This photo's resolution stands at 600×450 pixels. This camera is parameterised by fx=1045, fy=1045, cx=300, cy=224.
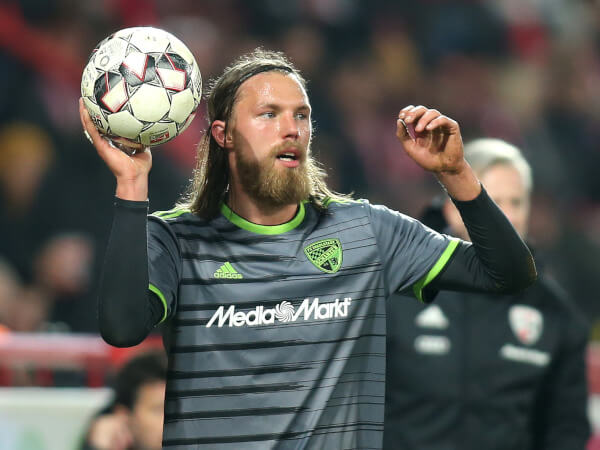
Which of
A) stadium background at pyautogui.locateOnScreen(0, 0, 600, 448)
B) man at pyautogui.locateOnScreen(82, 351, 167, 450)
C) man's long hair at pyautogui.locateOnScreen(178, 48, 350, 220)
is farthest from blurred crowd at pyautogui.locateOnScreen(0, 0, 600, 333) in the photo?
man's long hair at pyautogui.locateOnScreen(178, 48, 350, 220)

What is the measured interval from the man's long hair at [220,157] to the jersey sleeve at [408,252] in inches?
8.3

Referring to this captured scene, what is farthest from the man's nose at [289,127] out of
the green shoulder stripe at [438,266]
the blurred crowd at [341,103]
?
the blurred crowd at [341,103]

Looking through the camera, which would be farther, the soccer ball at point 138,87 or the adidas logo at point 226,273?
the adidas logo at point 226,273

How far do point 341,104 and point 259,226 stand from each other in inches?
231

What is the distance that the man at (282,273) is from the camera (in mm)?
2863

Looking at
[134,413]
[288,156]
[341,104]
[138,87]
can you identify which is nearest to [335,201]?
[288,156]

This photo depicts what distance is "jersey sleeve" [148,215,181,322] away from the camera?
2795 millimetres

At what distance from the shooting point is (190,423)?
2.88 m

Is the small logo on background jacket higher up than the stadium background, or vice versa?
the stadium background

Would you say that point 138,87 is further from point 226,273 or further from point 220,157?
point 226,273

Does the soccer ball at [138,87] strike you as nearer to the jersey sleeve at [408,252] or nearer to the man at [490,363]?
the jersey sleeve at [408,252]

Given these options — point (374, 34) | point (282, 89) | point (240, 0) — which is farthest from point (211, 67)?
point (282, 89)

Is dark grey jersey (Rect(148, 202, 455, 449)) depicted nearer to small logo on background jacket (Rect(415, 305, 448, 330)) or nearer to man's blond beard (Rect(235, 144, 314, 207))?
man's blond beard (Rect(235, 144, 314, 207))

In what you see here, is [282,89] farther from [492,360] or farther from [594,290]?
[594,290]
